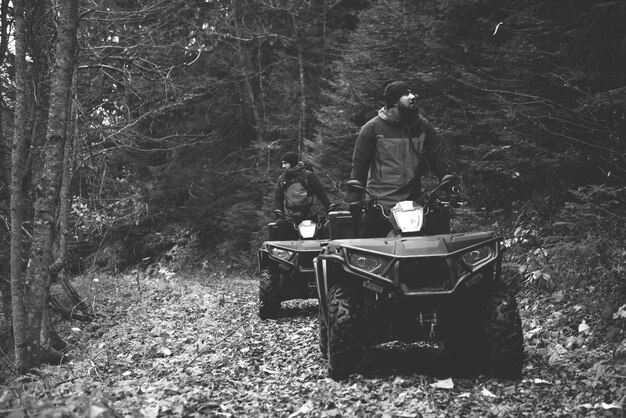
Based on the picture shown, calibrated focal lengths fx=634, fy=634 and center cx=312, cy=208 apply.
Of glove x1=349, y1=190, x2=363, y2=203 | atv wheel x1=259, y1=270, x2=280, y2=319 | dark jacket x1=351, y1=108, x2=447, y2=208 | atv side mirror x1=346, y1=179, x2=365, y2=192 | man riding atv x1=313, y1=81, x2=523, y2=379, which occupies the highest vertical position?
dark jacket x1=351, y1=108, x2=447, y2=208

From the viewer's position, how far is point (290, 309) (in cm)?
1105

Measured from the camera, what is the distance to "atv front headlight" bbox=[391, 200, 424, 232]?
17.7 feet

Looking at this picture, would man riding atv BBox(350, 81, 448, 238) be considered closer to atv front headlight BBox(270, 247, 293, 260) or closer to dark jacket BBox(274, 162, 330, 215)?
atv front headlight BBox(270, 247, 293, 260)

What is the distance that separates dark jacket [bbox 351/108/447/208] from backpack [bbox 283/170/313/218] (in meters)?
4.55

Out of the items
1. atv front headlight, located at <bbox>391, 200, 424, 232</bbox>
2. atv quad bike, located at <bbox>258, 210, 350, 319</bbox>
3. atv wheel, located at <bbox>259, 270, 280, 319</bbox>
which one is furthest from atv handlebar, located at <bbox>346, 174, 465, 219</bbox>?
atv wheel, located at <bbox>259, 270, 280, 319</bbox>

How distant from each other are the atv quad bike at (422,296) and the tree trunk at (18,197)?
4462mm

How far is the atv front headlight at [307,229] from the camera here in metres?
10.3

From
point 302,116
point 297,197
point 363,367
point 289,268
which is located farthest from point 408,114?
point 302,116

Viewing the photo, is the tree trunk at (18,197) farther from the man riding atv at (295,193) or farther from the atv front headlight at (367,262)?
the atv front headlight at (367,262)

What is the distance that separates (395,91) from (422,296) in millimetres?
2043

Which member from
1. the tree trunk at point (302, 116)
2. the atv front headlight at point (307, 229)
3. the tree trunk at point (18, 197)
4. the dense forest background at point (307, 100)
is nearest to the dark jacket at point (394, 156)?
the dense forest background at point (307, 100)

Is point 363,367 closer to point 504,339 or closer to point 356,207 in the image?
point 504,339

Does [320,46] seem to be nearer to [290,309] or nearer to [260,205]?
[260,205]

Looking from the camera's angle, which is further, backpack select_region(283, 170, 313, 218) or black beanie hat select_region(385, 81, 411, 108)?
backpack select_region(283, 170, 313, 218)
